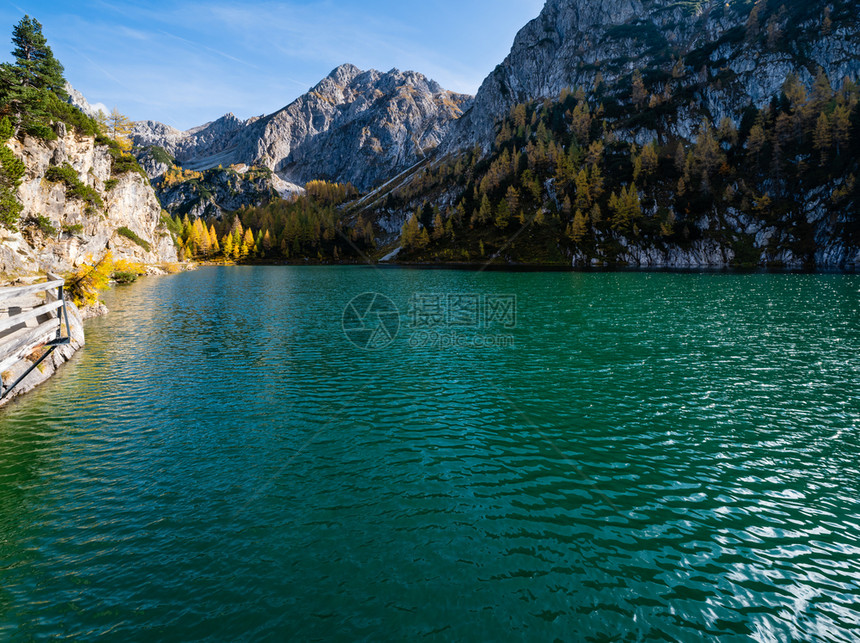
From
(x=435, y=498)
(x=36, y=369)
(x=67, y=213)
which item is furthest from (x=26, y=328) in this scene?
(x=67, y=213)

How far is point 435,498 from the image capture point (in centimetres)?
1445

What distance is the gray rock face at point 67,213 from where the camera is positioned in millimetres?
63719

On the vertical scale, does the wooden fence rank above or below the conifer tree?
below

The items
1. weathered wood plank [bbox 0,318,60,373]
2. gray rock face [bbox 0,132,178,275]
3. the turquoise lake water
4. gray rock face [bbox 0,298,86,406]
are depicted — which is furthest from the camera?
gray rock face [bbox 0,132,178,275]

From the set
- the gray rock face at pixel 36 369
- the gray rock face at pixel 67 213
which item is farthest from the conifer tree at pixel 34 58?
the gray rock face at pixel 36 369

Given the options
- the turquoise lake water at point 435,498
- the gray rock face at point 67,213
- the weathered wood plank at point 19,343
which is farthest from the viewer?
the gray rock face at point 67,213

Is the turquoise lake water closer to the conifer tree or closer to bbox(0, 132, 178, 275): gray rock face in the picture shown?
bbox(0, 132, 178, 275): gray rock face

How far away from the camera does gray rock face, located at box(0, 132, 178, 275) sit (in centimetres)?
6372

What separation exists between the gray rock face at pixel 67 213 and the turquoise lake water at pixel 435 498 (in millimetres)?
40758

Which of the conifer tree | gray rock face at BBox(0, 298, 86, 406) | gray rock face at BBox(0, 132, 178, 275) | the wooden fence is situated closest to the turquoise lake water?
gray rock face at BBox(0, 298, 86, 406)

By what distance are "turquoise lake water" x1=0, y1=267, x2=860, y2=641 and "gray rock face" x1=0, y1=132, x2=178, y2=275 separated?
40758mm

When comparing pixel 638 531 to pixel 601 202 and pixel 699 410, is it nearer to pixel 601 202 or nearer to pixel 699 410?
pixel 699 410

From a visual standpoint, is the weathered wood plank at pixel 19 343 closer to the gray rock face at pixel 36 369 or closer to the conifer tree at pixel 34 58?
the gray rock face at pixel 36 369

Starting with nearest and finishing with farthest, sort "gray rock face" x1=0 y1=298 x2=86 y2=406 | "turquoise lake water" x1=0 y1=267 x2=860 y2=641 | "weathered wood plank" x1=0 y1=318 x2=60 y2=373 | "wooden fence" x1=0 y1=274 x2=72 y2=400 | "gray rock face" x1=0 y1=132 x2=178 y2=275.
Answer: "turquoise lake water" x1=0 y1=267 x2=860 y2=641, "wooden fence" x1=0 y1=274 x2=72 y2=400, "weathered wood plank" x1=0 y1=318 x2=60 y2=373, "gray rock face" x1=0 y1=298 x2=86 y2=406, "gray rock face" x1=0 y1=132 x2=178 y2=275
